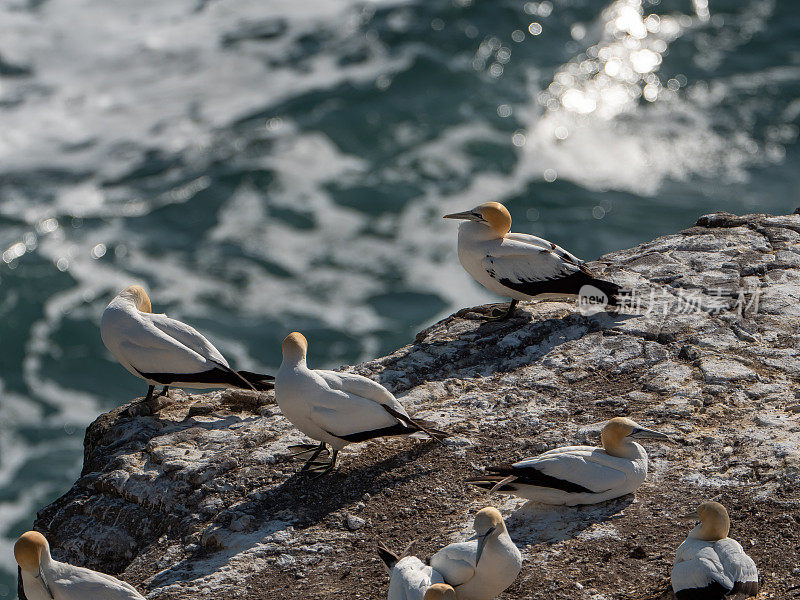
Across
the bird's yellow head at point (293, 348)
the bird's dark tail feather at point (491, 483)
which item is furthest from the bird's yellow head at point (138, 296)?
the bird's dark tail feather at point (491, 483)

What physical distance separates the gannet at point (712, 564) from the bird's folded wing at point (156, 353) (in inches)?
147

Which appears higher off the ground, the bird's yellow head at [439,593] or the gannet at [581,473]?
the bird's yellow head at [439,593]

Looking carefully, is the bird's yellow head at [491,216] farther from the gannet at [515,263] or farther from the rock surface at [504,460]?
the rock surface at [504,460]

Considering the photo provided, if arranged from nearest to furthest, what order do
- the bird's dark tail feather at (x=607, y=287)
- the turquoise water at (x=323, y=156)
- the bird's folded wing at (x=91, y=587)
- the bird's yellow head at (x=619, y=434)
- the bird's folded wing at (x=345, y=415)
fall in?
the bird's folded wing at (x=91, y=587) → the bird's yellow head at (x=619, y=434) → the bird's folded wing at (x=345, y=415) → the bird's dark tail feather at (x=607, y=287) → the turquoise water at (x=323, y=156)

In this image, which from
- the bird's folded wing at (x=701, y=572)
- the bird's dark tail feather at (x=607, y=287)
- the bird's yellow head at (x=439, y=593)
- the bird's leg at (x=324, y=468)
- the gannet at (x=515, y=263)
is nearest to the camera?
the bird's yellow head at (x=439, y=593)

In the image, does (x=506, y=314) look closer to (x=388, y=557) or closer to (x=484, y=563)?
(x=388, y=557)

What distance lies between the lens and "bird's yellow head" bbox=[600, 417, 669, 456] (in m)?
6.11

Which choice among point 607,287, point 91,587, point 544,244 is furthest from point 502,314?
point 91,587

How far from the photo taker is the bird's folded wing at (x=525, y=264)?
828 cm

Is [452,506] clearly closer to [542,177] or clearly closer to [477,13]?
[542,177]

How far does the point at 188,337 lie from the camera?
25.4 feet

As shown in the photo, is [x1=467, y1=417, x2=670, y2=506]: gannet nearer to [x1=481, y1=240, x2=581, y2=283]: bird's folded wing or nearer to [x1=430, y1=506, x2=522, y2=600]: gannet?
[x1=430, y1=506, x2=522, y2=600]: gannet

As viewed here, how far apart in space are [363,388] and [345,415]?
0.81ft

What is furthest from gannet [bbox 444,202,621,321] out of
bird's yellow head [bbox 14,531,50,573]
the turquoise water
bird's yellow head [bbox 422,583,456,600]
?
the turquoise water
